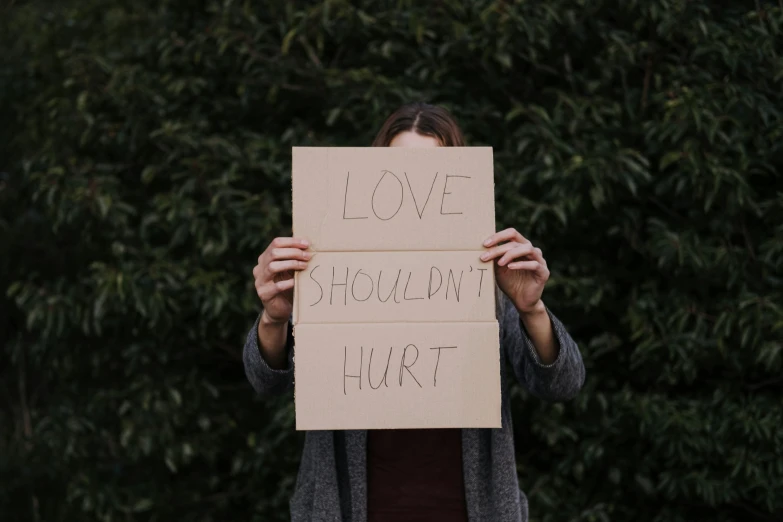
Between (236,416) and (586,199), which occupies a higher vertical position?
(586,199)

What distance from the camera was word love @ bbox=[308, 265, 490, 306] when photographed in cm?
139

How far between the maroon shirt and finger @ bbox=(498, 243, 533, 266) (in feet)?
1.09

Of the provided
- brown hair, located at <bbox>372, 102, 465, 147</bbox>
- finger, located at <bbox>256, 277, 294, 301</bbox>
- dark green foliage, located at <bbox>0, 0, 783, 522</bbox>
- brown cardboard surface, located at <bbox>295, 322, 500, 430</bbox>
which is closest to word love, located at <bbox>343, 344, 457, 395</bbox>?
brown cardboard surface, located at <bbox>295, 322, 500, 430</bbox>

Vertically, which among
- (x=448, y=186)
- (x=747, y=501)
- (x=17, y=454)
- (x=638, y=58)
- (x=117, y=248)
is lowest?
(x=747, y=501)

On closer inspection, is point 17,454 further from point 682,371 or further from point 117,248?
point 682,371

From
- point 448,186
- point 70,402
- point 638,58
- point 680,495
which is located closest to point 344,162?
point 448,186

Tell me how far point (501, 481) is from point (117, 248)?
145 centimetres

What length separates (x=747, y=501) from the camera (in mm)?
2471

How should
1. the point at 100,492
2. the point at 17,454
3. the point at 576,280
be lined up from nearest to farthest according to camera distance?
1. the point at 576,280
2. the point at 100,492
3. the point at 17,454

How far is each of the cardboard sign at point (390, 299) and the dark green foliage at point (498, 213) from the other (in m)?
0.92

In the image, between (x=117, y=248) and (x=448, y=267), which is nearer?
(x=448, y=267)

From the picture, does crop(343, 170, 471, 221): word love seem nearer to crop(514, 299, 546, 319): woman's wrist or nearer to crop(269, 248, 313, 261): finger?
crop(269, 248, 313, 261): finger

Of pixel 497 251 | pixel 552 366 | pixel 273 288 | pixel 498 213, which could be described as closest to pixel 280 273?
pixel 273 288

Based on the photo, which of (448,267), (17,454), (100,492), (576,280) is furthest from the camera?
(17,454)
